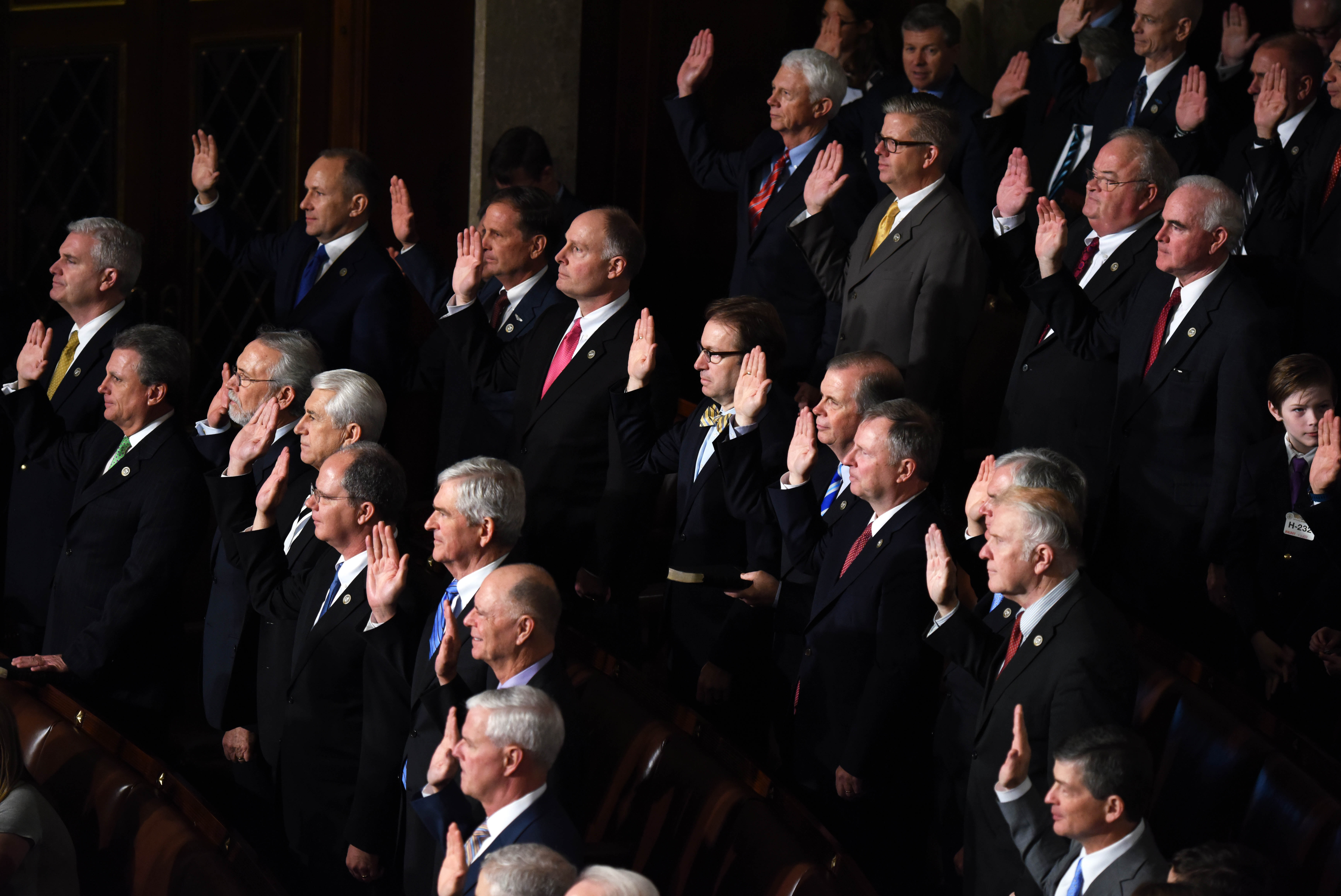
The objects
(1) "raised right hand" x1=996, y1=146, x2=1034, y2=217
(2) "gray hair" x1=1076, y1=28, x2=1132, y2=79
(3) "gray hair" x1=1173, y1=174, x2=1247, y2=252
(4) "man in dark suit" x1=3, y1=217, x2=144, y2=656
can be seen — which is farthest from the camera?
Result: (2) "gray hair" x1=1076, y1=28, x2=1132, y2=79

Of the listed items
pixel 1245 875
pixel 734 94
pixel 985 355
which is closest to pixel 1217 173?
pixel 985 355

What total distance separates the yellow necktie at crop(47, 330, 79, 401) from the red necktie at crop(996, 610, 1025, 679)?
282 centimetres

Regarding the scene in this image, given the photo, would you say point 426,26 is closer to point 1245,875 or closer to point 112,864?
point 112,864

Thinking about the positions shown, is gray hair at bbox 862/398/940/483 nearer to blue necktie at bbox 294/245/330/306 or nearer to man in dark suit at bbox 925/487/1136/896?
man in dark suit at bbox 925/487/1136/896

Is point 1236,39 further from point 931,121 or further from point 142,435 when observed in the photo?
point 142,435

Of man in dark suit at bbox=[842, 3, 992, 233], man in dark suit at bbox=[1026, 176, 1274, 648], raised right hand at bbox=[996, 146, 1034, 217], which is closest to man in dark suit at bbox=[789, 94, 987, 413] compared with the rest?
raised right hand at bbox=[996, 146, 1034, 217]

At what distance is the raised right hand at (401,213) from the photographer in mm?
Result: 4691

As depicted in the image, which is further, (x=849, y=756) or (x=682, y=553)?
(x=682, y=553)

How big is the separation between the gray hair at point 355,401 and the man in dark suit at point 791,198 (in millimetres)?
1357

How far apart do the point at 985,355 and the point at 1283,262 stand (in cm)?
115

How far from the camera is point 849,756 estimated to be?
3184 millimetres

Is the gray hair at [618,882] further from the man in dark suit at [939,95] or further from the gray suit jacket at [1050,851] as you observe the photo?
the man in dark suit at [939,95]

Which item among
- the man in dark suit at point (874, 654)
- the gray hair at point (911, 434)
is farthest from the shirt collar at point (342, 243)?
the gray hair at point (911, 434)

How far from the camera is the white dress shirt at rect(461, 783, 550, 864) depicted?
8.28ft
